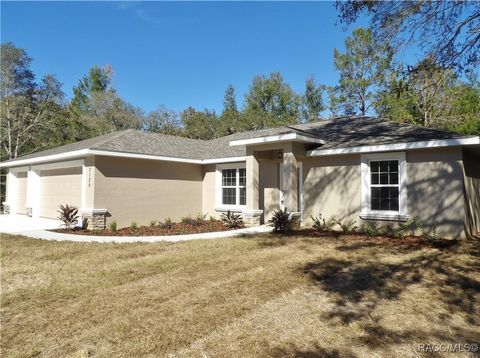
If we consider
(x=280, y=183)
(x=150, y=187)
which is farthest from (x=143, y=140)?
(x=280, y=183)

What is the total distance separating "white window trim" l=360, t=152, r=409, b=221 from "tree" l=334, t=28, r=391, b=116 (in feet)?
66.7

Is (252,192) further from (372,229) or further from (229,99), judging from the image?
(229,99)

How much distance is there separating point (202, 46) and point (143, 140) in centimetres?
934

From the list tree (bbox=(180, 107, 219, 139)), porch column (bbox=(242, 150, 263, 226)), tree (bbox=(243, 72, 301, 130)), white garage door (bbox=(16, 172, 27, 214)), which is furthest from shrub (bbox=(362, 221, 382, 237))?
tree (bbox=(180, 107, 219, 139))

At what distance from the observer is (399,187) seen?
1052cm

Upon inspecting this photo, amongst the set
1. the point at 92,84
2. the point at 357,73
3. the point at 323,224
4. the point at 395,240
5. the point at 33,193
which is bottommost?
the point at 395,240

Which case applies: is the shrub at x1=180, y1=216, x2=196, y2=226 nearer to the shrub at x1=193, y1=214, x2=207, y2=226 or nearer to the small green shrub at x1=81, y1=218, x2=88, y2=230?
the shrub at x1=193, y1=214, x2=207, y2=226

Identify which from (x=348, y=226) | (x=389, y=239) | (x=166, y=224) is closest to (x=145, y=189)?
(x=166, y=224)

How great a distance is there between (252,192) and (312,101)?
27.6m

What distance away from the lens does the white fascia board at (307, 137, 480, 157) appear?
359 inches

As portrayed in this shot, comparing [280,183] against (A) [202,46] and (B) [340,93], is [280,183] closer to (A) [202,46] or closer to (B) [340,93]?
(A) [202,46]

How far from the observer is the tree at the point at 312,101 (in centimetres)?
3766

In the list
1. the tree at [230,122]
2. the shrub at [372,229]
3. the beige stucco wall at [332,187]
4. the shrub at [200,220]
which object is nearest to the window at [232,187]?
the shrub at [200,220]

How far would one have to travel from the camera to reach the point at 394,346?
12.0 feet
